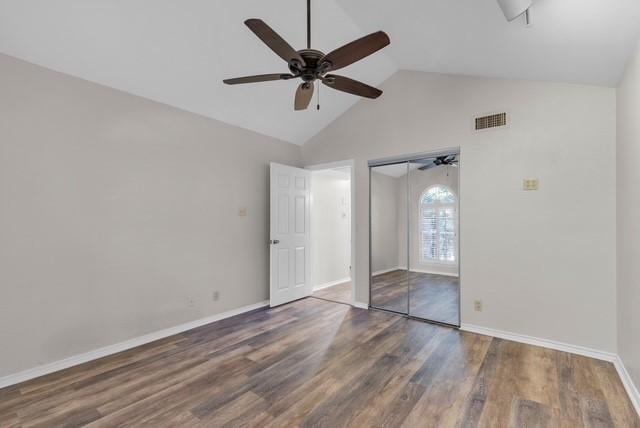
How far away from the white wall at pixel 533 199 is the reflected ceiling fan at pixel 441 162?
16cm

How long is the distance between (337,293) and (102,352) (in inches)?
133

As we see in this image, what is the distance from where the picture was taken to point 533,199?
308cm

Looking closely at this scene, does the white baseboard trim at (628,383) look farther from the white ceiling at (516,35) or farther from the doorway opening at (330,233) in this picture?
the doorway opening at (330,233)

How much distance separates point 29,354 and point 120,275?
2.87 ft

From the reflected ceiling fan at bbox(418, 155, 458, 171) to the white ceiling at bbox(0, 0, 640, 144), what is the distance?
3.21 ft

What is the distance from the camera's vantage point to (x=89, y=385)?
2.40 metres

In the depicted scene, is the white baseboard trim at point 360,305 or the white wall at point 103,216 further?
the white baseboard trim at point 360,305

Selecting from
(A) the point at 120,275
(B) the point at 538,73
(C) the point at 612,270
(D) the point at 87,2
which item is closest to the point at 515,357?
(C) the point at 612,270

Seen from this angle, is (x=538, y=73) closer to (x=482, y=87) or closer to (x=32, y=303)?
(x=482, y=87)

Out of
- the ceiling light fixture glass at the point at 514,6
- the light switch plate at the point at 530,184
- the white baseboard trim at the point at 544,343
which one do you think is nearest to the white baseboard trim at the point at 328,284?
the white baseboard trim at the point at 544,343

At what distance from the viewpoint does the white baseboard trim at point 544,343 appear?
2760 millimetres

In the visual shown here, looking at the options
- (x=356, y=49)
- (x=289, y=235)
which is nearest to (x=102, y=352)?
(x=289, y=235)

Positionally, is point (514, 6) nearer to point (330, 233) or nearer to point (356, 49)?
point (356, 49)

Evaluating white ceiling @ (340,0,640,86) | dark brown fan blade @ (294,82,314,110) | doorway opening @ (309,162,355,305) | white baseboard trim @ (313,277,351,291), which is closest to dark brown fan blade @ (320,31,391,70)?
dark brown fan blade @ (294,82,314,110)
